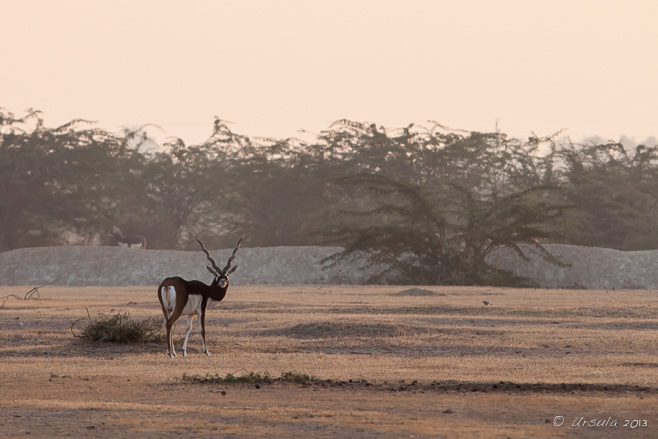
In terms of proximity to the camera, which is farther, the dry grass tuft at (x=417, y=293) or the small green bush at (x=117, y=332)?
the dry grass tuft at (x=417, y=293)

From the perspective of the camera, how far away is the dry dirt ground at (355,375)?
853 centimetres

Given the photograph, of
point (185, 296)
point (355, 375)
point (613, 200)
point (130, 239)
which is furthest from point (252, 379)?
point (613, 200)

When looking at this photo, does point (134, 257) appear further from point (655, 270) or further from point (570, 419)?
point (570, 419)

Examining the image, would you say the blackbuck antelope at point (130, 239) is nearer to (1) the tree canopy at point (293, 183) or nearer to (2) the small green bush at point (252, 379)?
(1) the tree canopy at point (293, 183)

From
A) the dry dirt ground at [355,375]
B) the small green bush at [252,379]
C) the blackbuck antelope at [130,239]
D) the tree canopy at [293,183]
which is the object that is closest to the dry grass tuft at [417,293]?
the dry dirt ground at [355,375]

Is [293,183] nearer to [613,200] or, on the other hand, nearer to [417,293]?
[613,200]

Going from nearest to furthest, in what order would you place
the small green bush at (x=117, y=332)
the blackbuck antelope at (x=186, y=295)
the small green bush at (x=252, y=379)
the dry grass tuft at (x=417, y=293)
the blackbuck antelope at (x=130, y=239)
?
the small green bush at (x=252, y=379) → the blackbuck antelope at (x=186, y=295) → the small green bush at (x=117, y=332) → the dry grass tuft at (x=417, y=293) → the blackbuck antelope at (x=130, y=239)

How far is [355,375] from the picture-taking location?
12.1 meters

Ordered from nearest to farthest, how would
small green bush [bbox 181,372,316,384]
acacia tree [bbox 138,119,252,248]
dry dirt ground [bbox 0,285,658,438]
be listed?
dry dirt ground [bbox 0,285,658,438], small green bush [bbox 181,372,316,384], acacia tree [bbox 138,119,252,248]

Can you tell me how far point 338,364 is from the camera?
44.2ft

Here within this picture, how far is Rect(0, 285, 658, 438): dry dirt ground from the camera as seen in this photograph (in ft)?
28.0

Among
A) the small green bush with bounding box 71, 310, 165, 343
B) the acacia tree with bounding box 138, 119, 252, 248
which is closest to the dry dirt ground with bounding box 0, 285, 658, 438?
the small green bush with bounding box 71, 310, 165, 343

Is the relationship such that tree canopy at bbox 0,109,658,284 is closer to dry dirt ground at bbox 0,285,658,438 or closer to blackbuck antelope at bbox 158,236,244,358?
dry dirt ground at bbox 0,285,658,438

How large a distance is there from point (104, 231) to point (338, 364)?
38.6 meters
